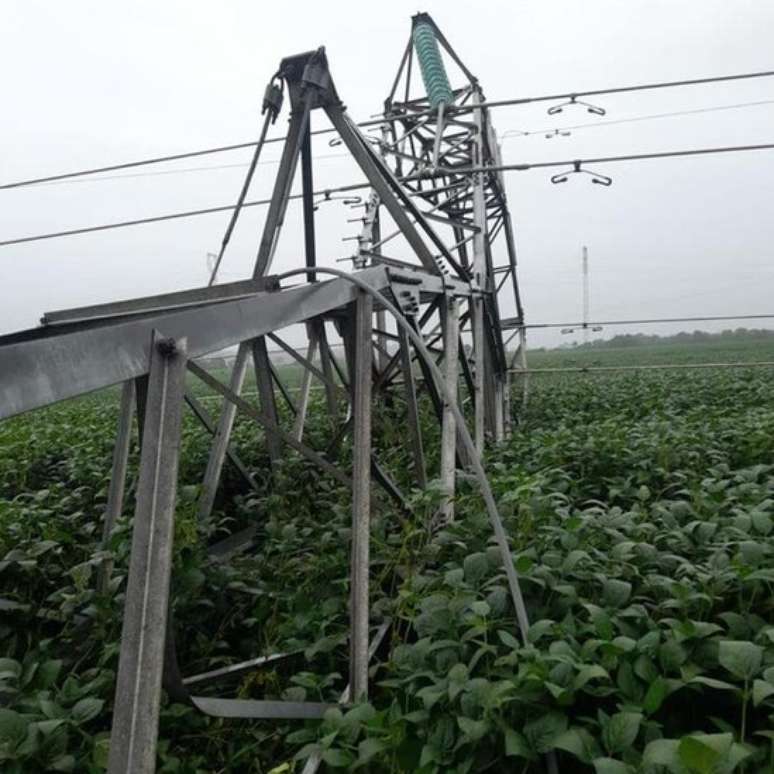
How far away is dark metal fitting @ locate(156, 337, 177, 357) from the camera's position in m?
1.28

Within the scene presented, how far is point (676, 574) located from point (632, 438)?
2.33 meters

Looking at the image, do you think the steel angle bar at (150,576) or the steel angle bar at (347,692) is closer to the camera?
the steel angle bar at (150,576)

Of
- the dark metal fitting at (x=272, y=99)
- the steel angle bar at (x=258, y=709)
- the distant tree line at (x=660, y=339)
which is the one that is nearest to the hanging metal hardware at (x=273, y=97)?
the dark metal fitting at (x=272, y=99)

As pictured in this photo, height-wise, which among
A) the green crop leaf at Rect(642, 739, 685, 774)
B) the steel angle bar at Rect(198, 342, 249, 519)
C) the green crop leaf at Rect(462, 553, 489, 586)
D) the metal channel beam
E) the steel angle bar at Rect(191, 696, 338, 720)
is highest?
the metal channel beam

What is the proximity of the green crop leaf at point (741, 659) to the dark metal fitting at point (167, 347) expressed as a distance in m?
1.48

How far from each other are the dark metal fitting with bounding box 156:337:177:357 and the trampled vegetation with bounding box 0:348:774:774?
41.4 inches

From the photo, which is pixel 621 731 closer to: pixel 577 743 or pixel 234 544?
pixel 577 743

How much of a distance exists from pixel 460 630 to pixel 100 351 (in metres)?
1.39

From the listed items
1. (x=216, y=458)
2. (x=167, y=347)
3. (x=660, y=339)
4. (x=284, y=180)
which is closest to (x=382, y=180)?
(x=284, y=180)

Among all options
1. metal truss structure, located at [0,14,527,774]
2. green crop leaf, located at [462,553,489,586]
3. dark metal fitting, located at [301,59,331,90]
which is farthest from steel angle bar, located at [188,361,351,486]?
dark metal fitting, located at [301,59,331,90]

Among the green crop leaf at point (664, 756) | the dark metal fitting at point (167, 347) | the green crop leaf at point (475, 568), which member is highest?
the dark metal fitting at point (167, 347)

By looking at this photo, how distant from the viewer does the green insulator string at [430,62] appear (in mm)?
6902

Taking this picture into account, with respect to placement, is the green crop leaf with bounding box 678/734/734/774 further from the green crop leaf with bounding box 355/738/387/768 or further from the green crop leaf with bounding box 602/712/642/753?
the green crop leaf with bounding box 355/738/387/768

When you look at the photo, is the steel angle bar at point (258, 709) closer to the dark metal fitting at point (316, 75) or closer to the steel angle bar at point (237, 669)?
the steel angle bar at point (237, 669)
